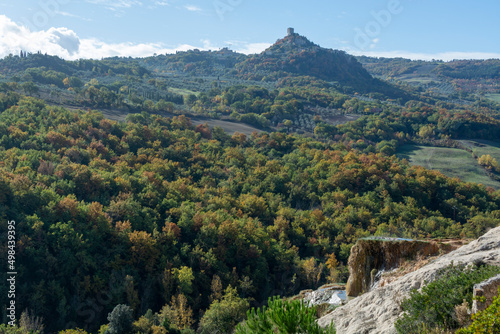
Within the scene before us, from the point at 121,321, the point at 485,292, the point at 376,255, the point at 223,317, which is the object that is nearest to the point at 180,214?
the point at 121,321

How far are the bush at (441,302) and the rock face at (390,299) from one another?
43.6 inches

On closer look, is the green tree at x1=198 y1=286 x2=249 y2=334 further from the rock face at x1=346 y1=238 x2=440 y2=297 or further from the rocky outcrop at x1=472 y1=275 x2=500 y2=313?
the rocky outcrop at x1=472 y1=275 x2=500 y2=313

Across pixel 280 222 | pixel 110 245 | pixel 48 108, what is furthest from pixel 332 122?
pixel 110 245

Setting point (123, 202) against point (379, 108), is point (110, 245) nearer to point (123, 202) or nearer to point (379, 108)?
point (123, 202)

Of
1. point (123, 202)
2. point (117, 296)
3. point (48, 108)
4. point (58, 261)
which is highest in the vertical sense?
point (48, 108)

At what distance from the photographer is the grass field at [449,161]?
8546cm

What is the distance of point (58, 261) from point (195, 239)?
15.7 meters

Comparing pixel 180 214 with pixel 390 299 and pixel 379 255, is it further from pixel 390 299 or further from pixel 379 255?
pixel 390 299

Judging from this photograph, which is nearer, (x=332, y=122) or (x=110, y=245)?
(x=110, y=245)

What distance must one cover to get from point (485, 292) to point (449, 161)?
10381 centimetres

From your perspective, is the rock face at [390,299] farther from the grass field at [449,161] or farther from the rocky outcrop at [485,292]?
the grass field at [449,161]

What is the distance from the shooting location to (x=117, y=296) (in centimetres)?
3155

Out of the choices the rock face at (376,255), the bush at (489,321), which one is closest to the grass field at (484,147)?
the rock face at (376,255)

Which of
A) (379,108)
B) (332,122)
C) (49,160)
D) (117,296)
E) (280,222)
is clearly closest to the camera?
(117,296)
